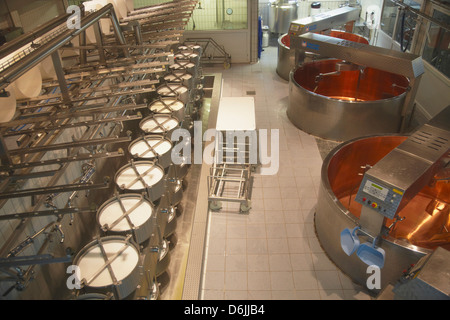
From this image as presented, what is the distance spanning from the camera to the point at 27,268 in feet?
9.80

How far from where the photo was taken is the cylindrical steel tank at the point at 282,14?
1181cm

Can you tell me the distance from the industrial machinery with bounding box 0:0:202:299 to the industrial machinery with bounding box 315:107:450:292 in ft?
6.94

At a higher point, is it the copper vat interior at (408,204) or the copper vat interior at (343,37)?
the copper vat interior at (343,37)

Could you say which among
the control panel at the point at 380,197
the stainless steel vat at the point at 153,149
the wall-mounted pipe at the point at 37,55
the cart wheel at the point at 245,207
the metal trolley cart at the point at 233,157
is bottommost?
the cart wheel at the point at 245,207

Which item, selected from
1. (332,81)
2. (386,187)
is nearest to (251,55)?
(332,81)

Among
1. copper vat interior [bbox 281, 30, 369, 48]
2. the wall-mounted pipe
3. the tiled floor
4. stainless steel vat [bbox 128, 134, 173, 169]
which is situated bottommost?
the tiled floor

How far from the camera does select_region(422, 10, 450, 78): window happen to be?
274 inches

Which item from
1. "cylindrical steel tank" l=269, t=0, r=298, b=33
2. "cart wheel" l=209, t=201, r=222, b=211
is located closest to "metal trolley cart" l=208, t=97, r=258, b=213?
"cart wheel" l=209, t=201, r=222, b=211

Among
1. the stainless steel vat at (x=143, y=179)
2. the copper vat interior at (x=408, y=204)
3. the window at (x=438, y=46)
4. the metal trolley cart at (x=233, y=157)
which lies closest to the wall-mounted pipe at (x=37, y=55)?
the stainless steel vat at (x=143, y=179)

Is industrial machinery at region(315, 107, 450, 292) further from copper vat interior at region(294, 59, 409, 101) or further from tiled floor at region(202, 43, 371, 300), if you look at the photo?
copper vat interior at region(294, 59, 409, 101)

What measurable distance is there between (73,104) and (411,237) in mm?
4739

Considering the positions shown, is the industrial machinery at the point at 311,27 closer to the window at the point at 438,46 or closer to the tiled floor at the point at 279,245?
the window at the point at 438,46

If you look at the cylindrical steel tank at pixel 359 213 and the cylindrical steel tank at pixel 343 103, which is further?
the cylindrical steel tank at pixel 343 103

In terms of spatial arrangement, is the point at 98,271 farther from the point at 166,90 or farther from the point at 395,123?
the point at 395,123
